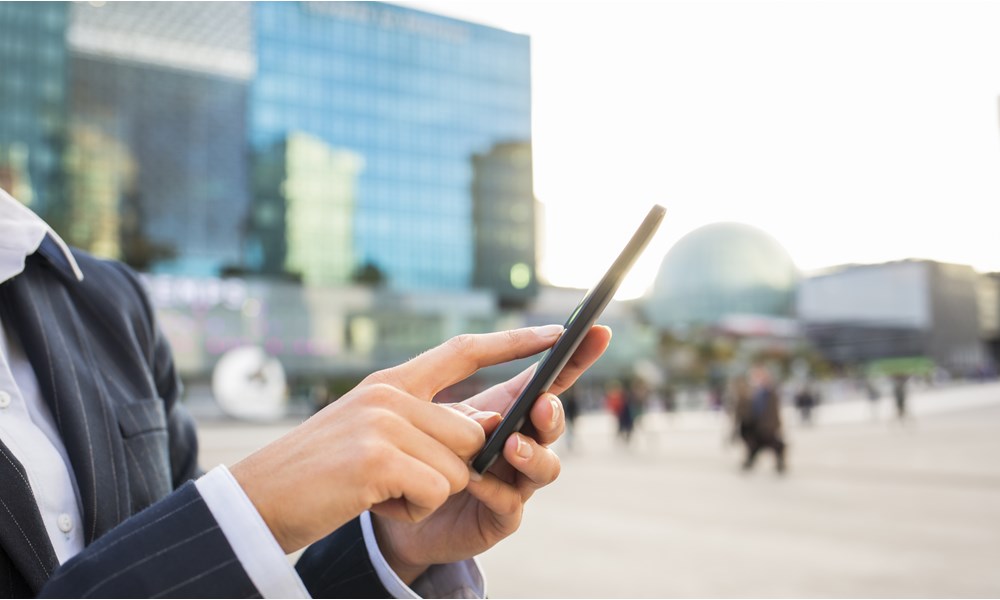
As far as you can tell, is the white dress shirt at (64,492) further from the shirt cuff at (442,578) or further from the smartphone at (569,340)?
the smartphone at (569,340)

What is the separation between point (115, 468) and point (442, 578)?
669 mm

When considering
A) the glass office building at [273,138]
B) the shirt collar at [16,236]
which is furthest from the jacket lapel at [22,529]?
the glass office building at [273,138]

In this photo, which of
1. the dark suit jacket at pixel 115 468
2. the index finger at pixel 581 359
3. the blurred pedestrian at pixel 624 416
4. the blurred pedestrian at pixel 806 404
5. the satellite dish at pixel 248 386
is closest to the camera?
the dark suit jacket at pixel 115 468

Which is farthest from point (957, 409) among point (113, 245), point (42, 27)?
point (42, 27)

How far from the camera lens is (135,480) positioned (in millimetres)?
1490

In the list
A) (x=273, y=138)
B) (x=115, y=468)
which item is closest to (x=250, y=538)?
(x=115, y=468)

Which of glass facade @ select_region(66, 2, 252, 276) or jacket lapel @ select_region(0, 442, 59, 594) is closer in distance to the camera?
jacket lapel @ select_region(0, 442, 59, 594)

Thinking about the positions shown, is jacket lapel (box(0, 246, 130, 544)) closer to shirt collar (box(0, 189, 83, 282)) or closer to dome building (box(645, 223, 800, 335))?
shirt collar (box(0, 189, 83, 282))

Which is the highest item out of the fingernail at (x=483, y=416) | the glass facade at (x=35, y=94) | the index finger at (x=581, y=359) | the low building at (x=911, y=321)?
the glass facade at (x=35, y=94)

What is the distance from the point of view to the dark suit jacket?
3.00 ft

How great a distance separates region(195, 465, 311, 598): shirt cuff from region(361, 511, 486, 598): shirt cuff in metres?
0.45

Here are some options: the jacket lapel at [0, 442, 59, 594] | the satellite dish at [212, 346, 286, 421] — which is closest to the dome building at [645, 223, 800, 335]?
the satellite dish at [212, 346, 286, 421]

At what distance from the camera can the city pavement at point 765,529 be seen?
18.7ft

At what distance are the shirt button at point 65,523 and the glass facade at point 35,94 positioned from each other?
59.6 m
